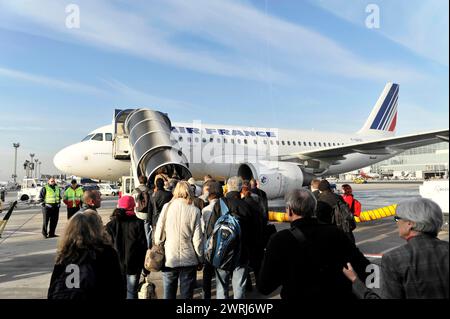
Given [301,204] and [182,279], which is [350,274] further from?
[182,279]

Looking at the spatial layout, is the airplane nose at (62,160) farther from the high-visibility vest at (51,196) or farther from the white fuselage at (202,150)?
the high-visibility vest at (51,196)

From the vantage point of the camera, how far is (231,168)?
15.4 m

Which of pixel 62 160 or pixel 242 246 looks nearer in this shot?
pixel 242 246

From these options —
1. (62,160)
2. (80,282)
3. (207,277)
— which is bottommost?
(207,277)

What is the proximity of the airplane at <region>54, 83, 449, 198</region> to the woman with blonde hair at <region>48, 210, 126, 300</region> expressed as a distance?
6.96m

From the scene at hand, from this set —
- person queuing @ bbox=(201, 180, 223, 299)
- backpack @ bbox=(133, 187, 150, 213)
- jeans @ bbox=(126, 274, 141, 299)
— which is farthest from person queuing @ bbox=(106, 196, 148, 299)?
backpack @ bbox=(133, 187, 150, 213)

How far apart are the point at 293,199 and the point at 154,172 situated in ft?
23.9

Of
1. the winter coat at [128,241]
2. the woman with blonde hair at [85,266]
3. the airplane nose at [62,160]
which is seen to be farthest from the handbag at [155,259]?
the airplane nose at [62,160]

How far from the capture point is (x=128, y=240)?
3.68 metres

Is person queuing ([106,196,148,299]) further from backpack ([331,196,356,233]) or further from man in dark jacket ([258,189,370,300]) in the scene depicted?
backpack ([331,196,356,233])

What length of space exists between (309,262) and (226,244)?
1450 mm

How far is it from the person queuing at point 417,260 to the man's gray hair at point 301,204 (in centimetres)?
59

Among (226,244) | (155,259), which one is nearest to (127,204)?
(155,259)
